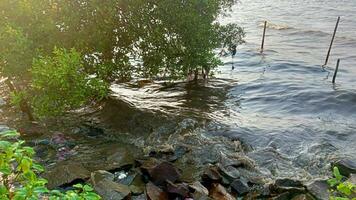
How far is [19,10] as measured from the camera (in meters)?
16.1

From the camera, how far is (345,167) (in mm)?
15117

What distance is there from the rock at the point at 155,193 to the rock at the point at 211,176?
2119 mm

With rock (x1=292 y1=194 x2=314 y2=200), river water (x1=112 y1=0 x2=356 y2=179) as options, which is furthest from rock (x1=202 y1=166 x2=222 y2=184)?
river water (x1=112 y1=0 x2=356 y2=179)

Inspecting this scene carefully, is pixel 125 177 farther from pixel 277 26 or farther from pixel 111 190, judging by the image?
pixel 277 26

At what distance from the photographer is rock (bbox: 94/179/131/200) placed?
423 inches

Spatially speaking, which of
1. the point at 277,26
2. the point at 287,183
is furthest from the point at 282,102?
the point at 277,26

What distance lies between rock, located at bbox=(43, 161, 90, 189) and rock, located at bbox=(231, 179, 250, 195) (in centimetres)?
543

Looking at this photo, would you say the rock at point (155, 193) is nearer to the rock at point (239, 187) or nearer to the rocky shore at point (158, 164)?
the rocky shore at point (158, 164)

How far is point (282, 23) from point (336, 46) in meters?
14.0

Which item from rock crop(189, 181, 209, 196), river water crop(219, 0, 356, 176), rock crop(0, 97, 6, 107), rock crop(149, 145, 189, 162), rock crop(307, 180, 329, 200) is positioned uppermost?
rock crop(189, 181, 209, 196)

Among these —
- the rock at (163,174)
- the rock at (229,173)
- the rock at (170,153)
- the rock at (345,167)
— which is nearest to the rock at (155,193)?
the rock at (163,174)

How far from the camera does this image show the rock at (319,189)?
1259 cm

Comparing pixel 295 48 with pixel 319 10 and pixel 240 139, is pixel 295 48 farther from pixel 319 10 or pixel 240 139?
pixel 240 139

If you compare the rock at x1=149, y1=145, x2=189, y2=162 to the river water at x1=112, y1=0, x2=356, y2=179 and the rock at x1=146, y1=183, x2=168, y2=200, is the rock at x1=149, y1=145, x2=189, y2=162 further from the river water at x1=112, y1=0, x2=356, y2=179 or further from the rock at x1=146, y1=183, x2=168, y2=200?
the river water at x1=112, y1=0, x2=356, y2=179
